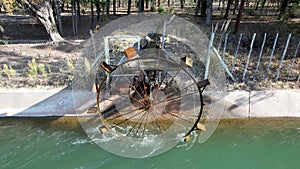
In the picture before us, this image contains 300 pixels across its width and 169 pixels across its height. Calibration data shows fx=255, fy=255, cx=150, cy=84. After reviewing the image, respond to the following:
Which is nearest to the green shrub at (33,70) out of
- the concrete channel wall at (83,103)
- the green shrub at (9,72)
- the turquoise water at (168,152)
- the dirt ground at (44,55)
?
the dirt ground at (44,55)

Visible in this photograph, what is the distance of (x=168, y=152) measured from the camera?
4090 mm

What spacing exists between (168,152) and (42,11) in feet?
18.8

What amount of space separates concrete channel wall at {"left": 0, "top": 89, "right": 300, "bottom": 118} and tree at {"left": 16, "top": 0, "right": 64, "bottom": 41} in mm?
3192

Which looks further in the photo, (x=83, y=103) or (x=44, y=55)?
(x=44, y=55)

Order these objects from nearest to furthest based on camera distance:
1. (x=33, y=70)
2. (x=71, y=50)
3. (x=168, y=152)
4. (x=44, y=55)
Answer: (x=168, y=152) → (x=33, y=70) → (x=44, y=55) → (x=71, y=50)

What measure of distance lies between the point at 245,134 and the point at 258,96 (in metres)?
0.90

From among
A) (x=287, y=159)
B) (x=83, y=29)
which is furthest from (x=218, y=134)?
(x=83, y=29)

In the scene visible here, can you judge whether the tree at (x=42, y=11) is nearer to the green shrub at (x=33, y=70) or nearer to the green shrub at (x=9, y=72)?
the green shrub at (x=9, y=72)

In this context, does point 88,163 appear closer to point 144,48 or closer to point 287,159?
point 144,48

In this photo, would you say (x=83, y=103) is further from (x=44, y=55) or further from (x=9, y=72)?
(x=44, y=55)

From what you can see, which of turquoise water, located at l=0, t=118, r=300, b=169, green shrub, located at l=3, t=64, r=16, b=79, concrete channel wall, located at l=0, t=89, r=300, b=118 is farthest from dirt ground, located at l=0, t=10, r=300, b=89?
turquoise water, located at l=0, t=118, r=300, b=169

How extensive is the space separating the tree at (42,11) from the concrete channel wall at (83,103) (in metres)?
3.19

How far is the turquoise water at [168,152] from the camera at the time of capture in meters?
3.81

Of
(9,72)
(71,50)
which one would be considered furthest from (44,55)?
(9,72)
